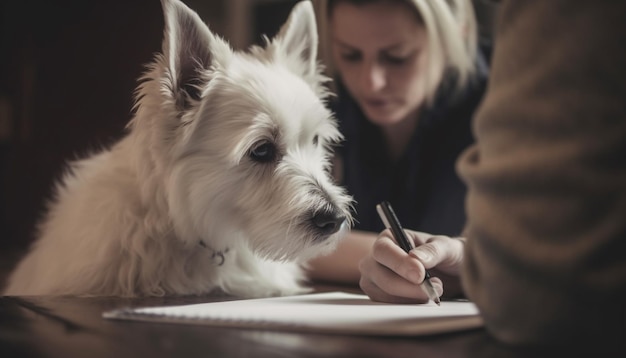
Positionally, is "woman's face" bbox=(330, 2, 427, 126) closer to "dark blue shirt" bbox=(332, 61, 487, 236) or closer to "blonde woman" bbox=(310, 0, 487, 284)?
"blonde woman" bbox=(310, 0, 487, 284)

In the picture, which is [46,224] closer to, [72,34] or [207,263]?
[207,263]

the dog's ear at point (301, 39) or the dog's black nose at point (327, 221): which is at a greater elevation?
the dog's ear at point (301, 39)

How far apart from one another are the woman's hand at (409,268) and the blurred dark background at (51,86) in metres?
1.77

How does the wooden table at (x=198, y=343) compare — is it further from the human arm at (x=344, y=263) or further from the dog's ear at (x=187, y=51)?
the human arm at (x=344, y=263)

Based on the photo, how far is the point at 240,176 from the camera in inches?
47.0

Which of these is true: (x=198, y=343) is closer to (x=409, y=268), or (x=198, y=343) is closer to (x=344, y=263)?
(x=409, y=268)

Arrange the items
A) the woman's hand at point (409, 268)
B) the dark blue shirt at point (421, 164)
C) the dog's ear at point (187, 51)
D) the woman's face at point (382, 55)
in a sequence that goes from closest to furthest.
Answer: the woman's hand at point (409, 268) → the dog's ear at point (187, 51) → the woman's face at point (382, 55) → the dark blue shirt at point (421, 164)

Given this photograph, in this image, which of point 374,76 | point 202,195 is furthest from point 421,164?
point 202,195

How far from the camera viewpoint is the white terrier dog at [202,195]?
3.76 feet

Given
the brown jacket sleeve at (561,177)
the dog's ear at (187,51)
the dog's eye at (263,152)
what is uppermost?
the dog's ear at (187,51)

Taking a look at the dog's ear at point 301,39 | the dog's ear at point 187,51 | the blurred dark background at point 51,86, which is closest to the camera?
the dog's ear at point 187,51

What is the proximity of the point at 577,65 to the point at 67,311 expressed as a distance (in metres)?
0.69

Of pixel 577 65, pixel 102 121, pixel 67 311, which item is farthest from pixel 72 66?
pixel 577 65


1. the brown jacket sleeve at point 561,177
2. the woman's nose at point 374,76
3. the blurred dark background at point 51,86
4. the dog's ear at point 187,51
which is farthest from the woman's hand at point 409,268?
the blurred dark background at point 51,86
